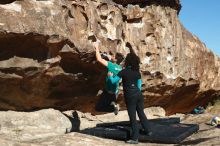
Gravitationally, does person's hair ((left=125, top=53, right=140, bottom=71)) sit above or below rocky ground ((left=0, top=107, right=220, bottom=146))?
above

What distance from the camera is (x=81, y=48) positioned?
8.69 meters

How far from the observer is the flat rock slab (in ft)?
25.5

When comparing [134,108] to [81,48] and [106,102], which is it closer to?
[106,102]


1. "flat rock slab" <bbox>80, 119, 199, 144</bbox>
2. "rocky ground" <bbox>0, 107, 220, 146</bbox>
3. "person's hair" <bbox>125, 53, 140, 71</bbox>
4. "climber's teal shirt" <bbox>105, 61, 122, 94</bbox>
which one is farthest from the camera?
"climber's teal shirt" <bbox>105, 61, 122, 94</bbox>

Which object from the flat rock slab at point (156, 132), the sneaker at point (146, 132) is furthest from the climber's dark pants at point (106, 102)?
the sneaker at point (146, 132)

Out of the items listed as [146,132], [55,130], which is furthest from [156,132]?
[55,130]

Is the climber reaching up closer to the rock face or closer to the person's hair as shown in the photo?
the person's hair

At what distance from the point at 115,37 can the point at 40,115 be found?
263cm

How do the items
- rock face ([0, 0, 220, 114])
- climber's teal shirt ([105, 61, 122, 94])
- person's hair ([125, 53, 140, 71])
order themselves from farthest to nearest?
1. rock face ([0, 0, 220, 114])
2. climber's teal shirt ([105, 61, 122, 94])
3. person's hair ([125, 53, 140, 71])

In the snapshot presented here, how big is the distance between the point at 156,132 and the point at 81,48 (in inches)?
97.1

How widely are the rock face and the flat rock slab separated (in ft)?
4.65

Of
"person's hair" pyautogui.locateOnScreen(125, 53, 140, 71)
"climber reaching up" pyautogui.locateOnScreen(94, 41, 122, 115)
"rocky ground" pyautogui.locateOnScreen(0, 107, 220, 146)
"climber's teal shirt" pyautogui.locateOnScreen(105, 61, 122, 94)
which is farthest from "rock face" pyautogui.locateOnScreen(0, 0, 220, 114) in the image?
"person's hair" pyautogui.locateOnScreen(125, 53, 140, 71)

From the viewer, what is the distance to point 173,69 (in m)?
11.7

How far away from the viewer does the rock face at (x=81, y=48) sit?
8086 mm
